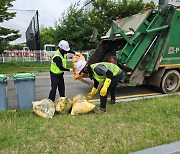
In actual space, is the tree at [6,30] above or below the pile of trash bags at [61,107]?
above

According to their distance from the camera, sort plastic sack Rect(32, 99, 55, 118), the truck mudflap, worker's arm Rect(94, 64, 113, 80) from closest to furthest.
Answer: plastic sack Rect(32, 99, 55, 118)
worker's arm Rect(94, 64, 113, 80)
the truck mudflap

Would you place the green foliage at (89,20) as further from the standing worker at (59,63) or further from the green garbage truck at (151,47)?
the standing worker at (59,63)

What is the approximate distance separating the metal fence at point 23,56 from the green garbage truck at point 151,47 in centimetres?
1275

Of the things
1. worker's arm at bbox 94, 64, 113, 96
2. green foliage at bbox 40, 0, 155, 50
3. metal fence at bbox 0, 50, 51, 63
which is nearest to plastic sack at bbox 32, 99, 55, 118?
worker's arm at bbox 94, 64, 113, 96

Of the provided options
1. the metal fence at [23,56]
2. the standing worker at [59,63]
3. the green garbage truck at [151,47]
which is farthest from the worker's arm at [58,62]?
the metal fence at [23,56]

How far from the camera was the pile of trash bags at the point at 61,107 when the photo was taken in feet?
14.5

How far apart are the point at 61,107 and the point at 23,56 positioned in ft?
47.2

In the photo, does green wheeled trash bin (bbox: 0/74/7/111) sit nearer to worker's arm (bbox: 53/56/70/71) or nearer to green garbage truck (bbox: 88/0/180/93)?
worker's arm (bbox: 53/56/70/71)

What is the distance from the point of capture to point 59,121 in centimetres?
412

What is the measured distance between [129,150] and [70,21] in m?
16.2

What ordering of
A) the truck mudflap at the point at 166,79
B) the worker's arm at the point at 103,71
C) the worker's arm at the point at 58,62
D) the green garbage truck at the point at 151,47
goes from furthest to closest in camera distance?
1. the truck mudflap at the point at 166,79
2. the green garbage truck at the point at 151,47
3. the worker's arm at the point at 58,62
4. the worker's arm at the point at 103,71

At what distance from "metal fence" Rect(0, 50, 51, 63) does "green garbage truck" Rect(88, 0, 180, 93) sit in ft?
41.8

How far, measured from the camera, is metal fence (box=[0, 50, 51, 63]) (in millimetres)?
17272

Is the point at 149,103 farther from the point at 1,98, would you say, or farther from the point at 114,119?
the point at 1,98
